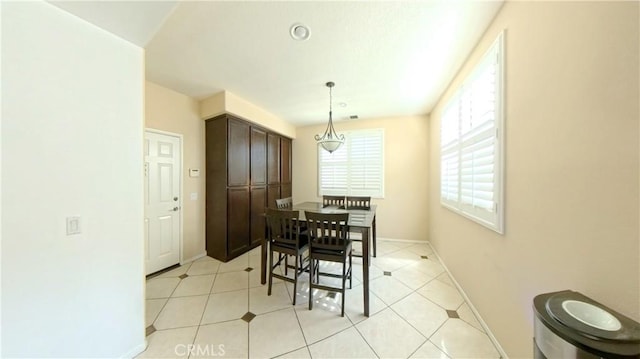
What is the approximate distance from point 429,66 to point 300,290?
120 inches

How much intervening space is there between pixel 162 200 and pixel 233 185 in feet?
3.17

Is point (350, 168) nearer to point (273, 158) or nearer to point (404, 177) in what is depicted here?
point (404, 177)

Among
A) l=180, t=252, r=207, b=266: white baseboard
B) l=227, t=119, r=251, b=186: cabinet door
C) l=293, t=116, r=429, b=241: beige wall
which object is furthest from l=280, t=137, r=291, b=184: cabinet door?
l=180, t=252, r=207, b=266: white baseboard

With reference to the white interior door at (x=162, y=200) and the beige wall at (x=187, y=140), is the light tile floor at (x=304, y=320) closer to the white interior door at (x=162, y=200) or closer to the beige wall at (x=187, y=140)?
the white interior door at (x=162, y=200)

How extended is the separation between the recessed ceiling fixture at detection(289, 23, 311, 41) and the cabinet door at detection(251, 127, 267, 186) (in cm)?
217

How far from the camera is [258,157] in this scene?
13.0ft

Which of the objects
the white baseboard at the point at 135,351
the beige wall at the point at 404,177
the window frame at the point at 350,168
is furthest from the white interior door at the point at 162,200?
the beige wall at the point at 404,177

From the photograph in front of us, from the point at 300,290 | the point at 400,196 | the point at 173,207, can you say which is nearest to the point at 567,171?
the point at 300,290

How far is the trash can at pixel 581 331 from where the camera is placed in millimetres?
616

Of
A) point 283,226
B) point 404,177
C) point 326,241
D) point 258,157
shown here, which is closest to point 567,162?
point 326,241

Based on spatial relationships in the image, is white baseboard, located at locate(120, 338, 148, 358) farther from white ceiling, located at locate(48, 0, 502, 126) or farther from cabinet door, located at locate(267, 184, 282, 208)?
cabinet door, located at locate(267, 184, 282, 208)

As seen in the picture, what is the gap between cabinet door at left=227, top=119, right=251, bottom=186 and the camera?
3.31 m

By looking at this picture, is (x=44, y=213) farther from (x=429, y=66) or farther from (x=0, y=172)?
(x=429, y=66)

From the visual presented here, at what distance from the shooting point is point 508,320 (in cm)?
150
